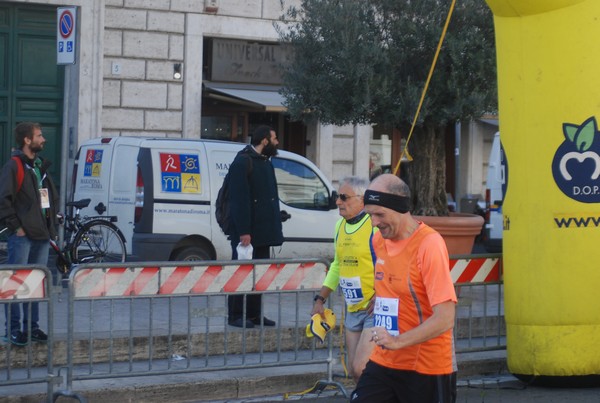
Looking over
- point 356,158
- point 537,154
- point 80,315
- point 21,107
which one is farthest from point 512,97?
point 356,158

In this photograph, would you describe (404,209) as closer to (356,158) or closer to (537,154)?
(537,154)

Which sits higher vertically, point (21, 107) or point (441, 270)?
point (21, 107)

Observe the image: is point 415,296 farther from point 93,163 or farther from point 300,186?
point 93,163

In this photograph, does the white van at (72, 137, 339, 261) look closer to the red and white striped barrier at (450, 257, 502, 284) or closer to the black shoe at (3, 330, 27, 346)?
the red and white striped barrier at (450, 257, 502, 284)

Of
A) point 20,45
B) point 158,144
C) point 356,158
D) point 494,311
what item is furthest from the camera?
point 356,158

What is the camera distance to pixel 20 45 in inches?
758

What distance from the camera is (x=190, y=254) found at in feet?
45.5

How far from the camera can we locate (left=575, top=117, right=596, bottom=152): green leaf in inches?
349

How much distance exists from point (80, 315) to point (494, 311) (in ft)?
11.9

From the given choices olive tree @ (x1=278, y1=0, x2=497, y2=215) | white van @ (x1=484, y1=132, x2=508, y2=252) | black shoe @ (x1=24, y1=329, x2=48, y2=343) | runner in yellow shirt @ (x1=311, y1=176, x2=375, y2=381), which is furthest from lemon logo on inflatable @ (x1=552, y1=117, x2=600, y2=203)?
white van @ (x1=484, y1=132, x2=508, y2=252)

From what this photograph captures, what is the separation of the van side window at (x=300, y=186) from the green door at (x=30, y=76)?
6.00 m

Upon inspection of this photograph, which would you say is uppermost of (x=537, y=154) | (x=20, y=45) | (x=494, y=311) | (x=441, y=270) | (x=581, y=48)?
(x=20, y=45)

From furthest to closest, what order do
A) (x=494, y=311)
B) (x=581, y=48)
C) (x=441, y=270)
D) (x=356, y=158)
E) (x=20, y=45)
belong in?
(x=356, y=158) → (x=20, y=45) → (x=494, y=311) → (x=581, y=48) → (x=441, y=270)

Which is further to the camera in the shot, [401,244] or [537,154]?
[537,154]
